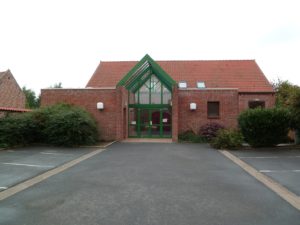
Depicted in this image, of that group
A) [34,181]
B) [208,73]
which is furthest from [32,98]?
[34,181]

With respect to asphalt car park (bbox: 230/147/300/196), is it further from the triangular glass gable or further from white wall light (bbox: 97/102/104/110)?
white wall light (bbox: 97/102/104/110)

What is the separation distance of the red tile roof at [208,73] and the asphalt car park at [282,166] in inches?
443

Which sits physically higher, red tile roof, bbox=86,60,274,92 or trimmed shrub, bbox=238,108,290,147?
red tile roof, bbox=86,60,274,92

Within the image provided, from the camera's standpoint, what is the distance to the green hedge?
15.1m

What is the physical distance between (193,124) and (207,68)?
915 cm

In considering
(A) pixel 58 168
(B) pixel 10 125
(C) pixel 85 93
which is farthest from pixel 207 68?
(A) pixel 58 168

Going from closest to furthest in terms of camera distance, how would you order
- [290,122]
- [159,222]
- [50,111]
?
[159,222], [290,122], [50,111]

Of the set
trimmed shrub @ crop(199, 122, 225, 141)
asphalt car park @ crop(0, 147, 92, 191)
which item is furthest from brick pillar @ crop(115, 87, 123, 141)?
asphalt car park @ crop(0, 147, 92, 191)

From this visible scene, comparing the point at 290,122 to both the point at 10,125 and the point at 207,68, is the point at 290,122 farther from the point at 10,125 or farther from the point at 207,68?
the point at 10,125

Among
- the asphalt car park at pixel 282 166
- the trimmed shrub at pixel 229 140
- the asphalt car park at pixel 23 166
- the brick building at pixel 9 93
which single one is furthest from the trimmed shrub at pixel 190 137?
the brick building at pixel 9 93

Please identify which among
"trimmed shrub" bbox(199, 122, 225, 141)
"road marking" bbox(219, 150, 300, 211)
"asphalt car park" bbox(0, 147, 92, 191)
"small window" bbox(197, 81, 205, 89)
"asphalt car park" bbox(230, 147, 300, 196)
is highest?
"small window" bbox(197, 81, 205, 89)

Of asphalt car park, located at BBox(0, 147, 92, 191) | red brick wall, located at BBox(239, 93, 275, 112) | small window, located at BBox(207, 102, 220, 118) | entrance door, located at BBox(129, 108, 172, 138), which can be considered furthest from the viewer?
red brick wall, located at BBox(239, 93, 275, 112)

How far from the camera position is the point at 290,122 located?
14.9 meters

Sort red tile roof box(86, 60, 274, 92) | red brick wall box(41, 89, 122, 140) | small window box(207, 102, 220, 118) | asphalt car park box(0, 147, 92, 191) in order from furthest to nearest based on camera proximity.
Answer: red tile roof box(86, 60, 274, 92)
small window box(207, 102, 220, 118)
red brick wall box(41, 89, 122, 140)
asphalt car park box(0, 147, 92, 191)
